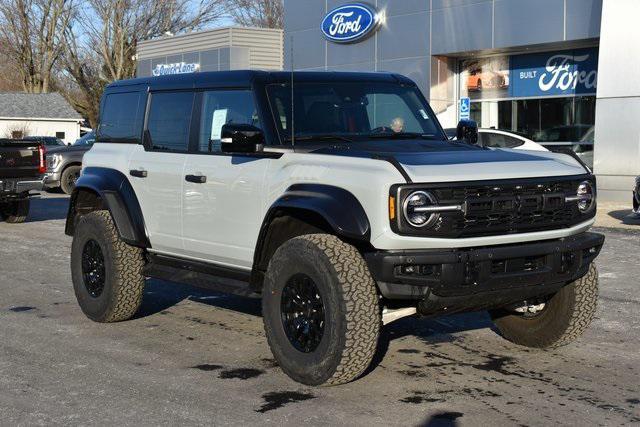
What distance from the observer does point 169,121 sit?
7.17 metres

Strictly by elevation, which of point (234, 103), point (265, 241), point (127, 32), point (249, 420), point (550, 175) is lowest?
point (249, 420)

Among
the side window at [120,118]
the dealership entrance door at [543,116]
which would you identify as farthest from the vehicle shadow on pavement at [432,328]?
the dealership entrance door at [543,116]

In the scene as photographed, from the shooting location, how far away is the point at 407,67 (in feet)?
86.6

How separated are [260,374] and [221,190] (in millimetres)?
1311

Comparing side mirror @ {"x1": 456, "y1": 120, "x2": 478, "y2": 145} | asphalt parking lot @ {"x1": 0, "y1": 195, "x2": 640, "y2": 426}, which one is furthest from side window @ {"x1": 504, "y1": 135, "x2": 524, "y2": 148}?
side mirror @ {"x1": 456, "y1": 120, "x2": 478, "y2": 145}

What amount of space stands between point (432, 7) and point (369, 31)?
2.37 meters

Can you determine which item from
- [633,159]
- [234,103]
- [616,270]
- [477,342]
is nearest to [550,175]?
[477,342]

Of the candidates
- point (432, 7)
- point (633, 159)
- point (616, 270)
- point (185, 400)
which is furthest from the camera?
point (432, 7)

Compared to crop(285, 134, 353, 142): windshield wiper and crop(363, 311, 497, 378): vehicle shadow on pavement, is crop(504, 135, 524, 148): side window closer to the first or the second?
crop(363, 311, 497, 378): vehicle shadow on pavement

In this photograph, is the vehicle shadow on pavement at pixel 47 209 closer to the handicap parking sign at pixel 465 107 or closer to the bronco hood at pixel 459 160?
the handicap parking sign at pixel 465 107

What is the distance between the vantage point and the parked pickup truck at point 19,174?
15.7 meters

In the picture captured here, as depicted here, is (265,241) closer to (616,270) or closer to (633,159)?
(616,270)

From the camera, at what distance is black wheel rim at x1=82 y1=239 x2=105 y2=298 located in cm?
755

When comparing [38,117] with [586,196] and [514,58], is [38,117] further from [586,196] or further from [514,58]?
[586,196]
